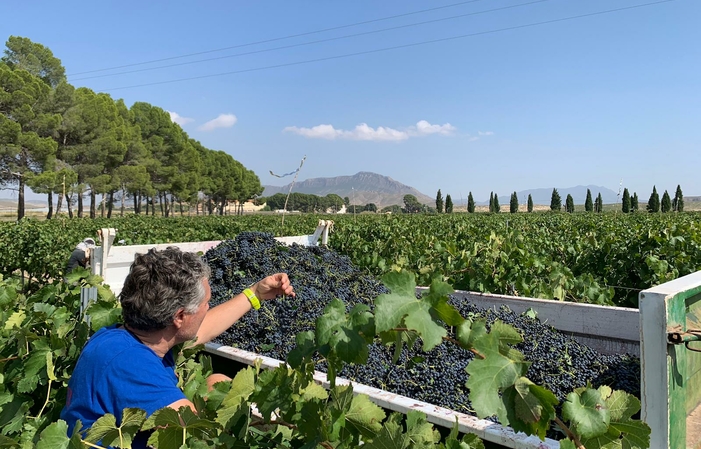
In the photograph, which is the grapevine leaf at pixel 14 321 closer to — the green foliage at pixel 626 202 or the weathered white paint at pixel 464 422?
the weathered white paint at pixel 464 422

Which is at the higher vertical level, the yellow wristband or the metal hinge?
the metal hinge

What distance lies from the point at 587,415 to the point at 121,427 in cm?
112

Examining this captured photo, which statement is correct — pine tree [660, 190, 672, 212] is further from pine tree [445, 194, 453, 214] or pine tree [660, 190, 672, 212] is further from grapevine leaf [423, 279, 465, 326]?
grapevine leaf [423, 279, 465, 326]

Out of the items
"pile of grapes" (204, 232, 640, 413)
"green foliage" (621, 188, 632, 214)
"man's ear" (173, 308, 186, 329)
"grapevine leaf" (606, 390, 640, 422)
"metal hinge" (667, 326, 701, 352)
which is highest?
"green foliage" (621, 188, 632, 214)

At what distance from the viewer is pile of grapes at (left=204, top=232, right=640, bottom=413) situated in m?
2.55

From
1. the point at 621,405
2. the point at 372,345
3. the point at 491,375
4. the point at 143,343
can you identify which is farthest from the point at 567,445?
the point at 372,345

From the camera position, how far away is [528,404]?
3.41 feet

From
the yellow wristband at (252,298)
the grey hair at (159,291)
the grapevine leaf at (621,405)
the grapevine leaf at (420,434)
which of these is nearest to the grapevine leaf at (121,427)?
the grey hair at (159,291)

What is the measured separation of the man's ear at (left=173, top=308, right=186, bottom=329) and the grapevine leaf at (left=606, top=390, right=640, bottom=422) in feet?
4.42

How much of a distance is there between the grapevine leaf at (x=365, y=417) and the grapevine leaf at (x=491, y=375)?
36 centimetres

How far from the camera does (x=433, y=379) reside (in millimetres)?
2547

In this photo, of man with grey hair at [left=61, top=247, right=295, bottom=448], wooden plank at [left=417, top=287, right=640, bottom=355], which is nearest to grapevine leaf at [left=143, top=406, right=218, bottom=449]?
man with grey hair at [left=61, top=247, right=295, bottom=448]

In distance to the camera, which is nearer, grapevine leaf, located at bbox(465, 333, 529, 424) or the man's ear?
grapevine leaf, located at bbox(465, 333, 529, 424)

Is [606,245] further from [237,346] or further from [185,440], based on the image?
[185,440]
